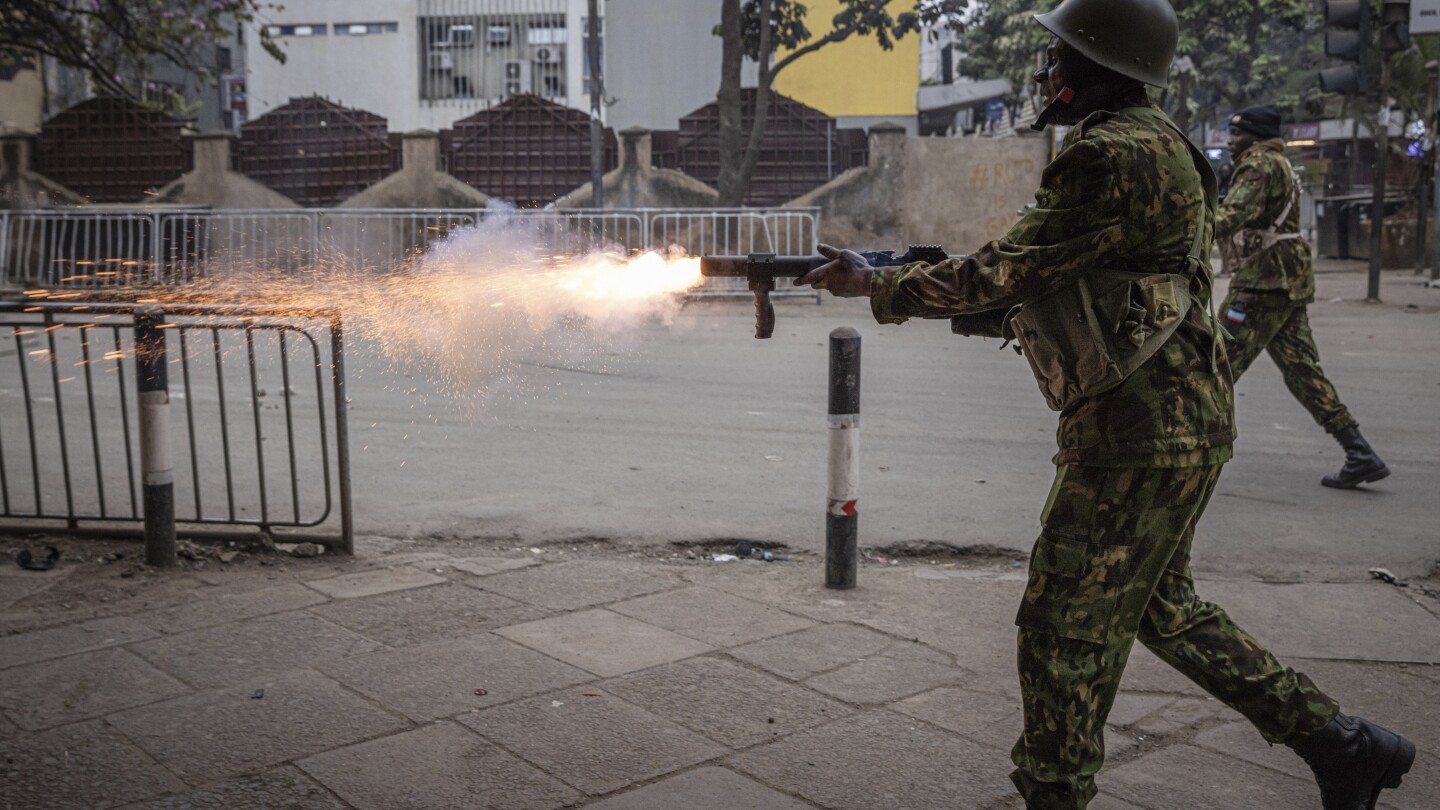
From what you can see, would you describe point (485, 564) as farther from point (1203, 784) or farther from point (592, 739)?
point (1203, 784)

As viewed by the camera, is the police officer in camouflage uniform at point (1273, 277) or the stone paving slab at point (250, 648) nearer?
the stone paving slab at point (250, 648)

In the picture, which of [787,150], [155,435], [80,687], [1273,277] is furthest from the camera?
[787,150]

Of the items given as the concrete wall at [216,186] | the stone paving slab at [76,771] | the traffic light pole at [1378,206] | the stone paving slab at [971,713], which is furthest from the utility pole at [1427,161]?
the stone paving slab at [76,771]

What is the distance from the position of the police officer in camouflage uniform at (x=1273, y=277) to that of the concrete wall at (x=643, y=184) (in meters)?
15.8

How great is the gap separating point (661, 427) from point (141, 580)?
4.08 meters

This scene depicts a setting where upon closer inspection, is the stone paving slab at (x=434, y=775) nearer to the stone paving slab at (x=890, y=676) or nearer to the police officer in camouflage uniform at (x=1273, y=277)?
the stone paving slab at (x=890, y=676)

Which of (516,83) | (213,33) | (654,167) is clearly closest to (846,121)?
(516,83)

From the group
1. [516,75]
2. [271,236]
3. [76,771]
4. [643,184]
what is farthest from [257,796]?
[516,75]

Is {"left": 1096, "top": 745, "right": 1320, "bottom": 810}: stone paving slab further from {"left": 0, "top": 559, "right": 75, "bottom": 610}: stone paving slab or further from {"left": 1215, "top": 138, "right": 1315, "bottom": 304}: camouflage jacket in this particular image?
{"left": 0, "top": 559, "right": 75, "bottom": 610}: stone paving slab

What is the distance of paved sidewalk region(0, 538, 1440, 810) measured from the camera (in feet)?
11.1

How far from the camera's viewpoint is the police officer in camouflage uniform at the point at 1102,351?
8.85 feet

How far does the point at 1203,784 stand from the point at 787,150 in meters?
20.8

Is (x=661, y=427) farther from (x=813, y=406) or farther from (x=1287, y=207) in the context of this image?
(x=1287, y=207)

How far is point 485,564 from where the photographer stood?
5.50 metres
